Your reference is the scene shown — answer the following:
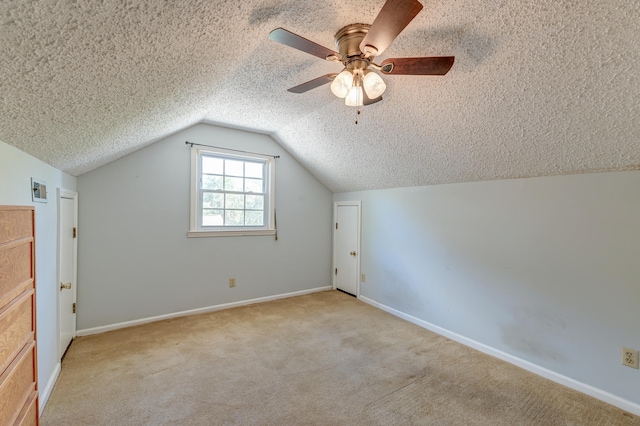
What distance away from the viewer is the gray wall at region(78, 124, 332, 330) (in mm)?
3154

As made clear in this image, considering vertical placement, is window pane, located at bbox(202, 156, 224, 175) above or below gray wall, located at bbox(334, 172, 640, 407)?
above

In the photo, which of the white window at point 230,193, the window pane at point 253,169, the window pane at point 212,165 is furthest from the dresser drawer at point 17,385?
the window pane at point 253,169

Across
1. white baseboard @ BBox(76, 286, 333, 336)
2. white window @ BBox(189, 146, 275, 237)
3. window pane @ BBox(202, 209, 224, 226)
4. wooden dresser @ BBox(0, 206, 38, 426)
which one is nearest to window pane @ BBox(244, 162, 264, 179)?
white window @ BBox(189, 146, 275, 237)

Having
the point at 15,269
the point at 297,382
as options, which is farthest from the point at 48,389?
the point at 297,382

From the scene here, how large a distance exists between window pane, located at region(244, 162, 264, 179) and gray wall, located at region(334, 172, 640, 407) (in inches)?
81.4

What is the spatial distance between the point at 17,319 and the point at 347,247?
3.80 m

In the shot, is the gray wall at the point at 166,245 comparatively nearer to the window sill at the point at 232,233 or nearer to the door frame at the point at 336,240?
the window sill at the point at 232,233

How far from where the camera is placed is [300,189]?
4590 mm

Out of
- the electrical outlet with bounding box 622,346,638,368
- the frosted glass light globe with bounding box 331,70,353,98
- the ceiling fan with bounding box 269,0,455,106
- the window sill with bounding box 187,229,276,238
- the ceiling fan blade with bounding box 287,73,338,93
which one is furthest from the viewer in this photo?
the window sill with bounding box 187,229,276,238

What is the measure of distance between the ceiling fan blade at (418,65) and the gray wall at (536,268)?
1.68m

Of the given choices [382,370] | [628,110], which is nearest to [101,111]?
[382,370]

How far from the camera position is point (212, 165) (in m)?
3.91

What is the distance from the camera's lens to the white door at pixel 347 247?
449 cm

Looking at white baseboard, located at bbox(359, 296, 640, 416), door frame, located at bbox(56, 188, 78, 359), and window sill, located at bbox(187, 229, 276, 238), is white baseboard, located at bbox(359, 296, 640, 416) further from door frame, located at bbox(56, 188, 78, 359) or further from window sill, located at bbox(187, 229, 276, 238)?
door frame, located at bbox(56, 188, 78, 359)
